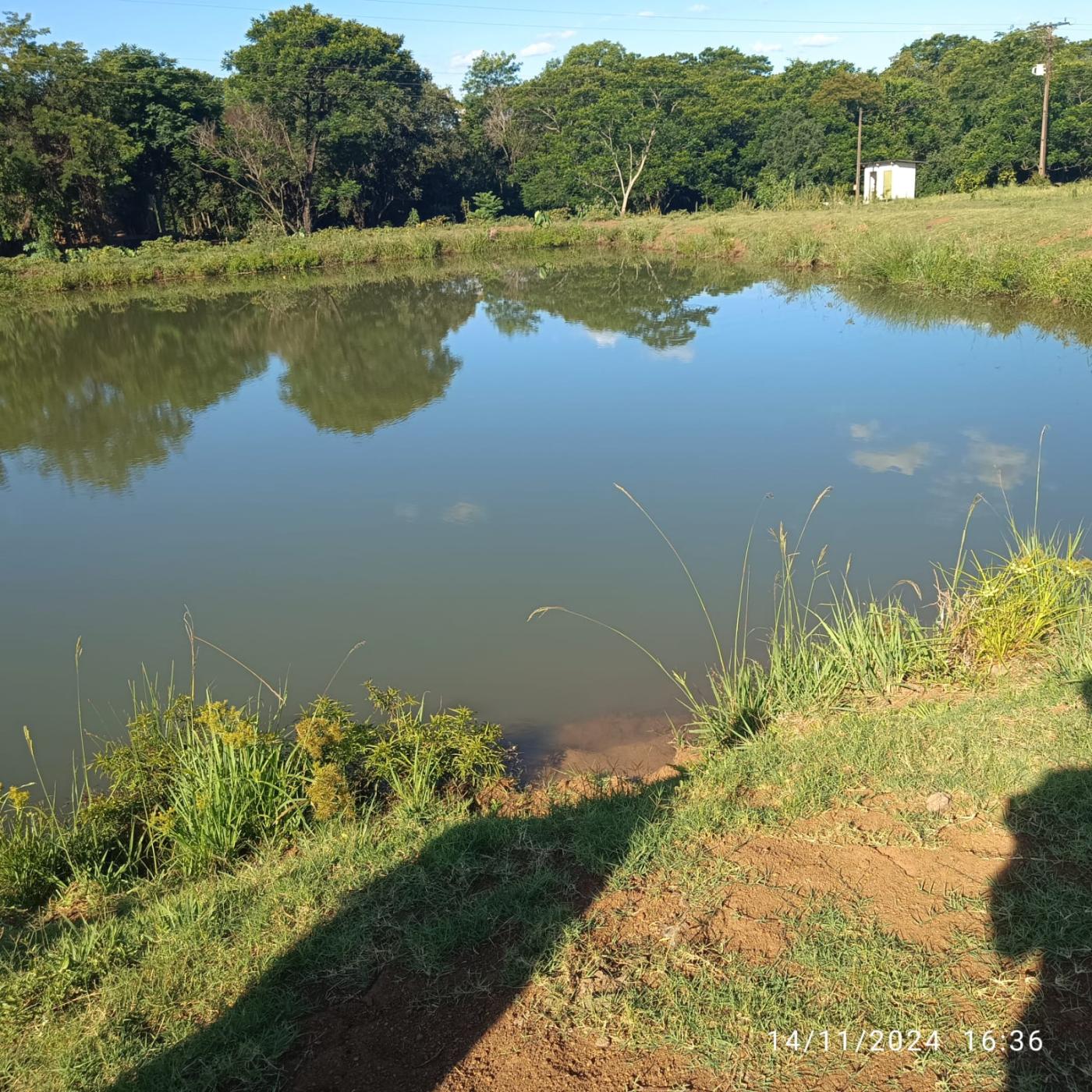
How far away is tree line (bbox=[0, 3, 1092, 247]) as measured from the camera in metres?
22.6

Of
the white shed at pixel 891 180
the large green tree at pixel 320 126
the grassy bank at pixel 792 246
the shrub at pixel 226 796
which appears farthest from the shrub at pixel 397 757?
the white shed at pixel 891 180

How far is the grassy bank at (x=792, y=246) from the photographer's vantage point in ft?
43.1

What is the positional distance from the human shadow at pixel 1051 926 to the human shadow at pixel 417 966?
955 millimetres

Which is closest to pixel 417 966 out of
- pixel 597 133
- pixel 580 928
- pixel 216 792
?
pixel 580 928

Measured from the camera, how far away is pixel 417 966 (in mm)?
2160

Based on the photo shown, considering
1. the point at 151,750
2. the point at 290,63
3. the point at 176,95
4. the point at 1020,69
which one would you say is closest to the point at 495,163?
the point at 290,63

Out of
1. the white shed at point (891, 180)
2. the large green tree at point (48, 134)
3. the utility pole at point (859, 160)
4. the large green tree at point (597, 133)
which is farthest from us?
the large green tree at point (597, 133)

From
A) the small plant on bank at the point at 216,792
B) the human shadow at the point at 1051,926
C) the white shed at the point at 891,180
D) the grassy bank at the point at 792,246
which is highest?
the white shed at the point at 891,180

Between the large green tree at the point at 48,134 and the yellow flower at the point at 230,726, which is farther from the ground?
the large green tree at the point at 48,134

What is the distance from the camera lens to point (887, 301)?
45.6ft

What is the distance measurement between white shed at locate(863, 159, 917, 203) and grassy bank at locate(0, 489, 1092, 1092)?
30911 mm

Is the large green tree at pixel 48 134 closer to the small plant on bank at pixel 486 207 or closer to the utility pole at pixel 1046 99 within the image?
the small plant on bank at pixel 486 207

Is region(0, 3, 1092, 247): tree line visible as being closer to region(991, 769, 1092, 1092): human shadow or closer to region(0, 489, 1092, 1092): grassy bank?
region(0, 489, 1092, 1092): grassy bank

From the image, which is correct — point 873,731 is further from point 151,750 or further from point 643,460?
point 643,460
